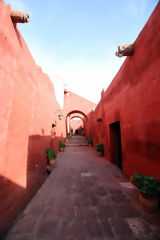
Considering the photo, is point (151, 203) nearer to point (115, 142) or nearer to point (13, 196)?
point (13, 196)

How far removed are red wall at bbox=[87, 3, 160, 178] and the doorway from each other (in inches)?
61.3

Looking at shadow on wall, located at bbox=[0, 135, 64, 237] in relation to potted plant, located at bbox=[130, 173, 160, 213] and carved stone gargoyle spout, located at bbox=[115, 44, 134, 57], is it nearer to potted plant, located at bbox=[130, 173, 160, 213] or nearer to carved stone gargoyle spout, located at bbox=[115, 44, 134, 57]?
potted plant, located at bbox=[130, 173, 160, 213]

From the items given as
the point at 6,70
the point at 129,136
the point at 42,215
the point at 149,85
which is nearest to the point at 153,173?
the point at 129,136

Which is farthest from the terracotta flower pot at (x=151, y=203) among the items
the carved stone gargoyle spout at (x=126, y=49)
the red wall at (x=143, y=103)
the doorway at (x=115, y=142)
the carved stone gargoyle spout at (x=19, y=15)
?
the carved stone gargoyle spout at (x=19, y=15)

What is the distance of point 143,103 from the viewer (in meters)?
2.92

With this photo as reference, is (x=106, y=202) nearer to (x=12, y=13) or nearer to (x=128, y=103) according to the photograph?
(x=128, y=103)

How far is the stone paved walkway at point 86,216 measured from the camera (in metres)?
1.71

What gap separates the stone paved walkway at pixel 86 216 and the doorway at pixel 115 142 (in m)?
2.29

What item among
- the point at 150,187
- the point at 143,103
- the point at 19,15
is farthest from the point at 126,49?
the point at 150,187

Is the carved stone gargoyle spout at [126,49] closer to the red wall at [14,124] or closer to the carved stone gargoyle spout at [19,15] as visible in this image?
the carved stone gargoyle spout at [19,15]

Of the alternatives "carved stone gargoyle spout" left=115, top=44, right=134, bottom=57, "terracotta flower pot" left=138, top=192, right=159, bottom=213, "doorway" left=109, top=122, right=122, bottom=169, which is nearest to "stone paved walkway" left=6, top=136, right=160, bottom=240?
"terracotta flower pot" left=138, top=192, right=159, bottom=213

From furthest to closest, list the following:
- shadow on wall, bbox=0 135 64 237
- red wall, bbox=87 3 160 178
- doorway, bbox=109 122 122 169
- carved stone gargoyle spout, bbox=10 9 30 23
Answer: doorway, bbox=109 122 122 169
red wall, bbox=87 3 160 178
carved stone gargoyle spout, bbox=10 9 30 23
shadow on wall, bbox=0 135 64 237

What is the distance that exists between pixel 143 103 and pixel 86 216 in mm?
3158

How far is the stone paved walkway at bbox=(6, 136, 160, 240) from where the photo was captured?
171 cm
